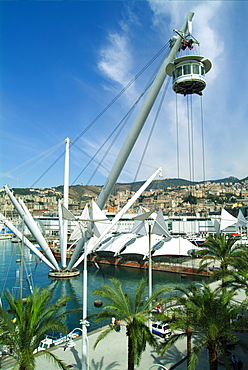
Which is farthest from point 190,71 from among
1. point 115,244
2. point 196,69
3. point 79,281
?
point 115,244

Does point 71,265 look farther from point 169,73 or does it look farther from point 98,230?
point 169,73

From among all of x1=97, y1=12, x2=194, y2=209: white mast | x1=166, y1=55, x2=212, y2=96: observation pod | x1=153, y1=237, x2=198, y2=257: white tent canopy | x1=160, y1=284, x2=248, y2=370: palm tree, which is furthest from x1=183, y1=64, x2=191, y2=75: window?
x1=153, y1=237, x2=198, y2=257: white tent canopy

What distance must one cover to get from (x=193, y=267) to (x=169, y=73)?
2856 centimetres

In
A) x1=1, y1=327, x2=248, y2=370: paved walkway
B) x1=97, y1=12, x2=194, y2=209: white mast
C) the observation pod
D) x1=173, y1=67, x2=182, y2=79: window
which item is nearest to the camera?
x1=1, y1=327, x2=248, y2=370: paved walkway

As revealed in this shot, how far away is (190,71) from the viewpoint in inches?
628

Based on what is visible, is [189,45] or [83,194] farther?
[83,194]

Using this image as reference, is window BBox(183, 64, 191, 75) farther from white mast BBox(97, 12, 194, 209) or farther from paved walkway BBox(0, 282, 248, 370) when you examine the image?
paved walkway BBox(0, 282, 248, 370)

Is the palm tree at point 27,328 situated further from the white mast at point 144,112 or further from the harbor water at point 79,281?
the harbor water at point 79,281

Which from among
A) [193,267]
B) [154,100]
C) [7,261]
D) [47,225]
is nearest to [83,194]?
[47,225]

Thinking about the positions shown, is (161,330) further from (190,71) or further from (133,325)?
(190,71)

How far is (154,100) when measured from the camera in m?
18.9

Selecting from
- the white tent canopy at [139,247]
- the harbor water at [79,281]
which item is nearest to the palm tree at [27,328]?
the harbor water at [79,281]

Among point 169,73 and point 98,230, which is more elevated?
point 169,73

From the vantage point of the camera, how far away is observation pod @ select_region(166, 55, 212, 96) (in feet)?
52.3
